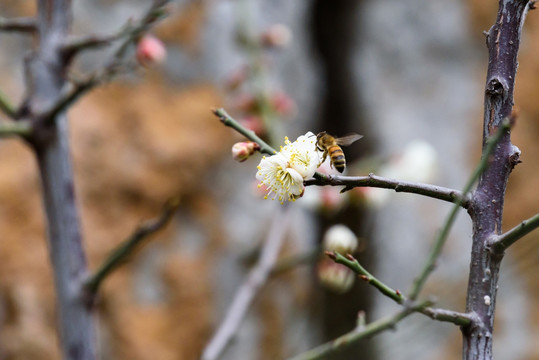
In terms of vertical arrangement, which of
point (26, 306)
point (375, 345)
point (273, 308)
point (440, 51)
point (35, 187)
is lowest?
point (26, 306)

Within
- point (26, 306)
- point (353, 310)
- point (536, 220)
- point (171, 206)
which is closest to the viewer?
point (536, 220)

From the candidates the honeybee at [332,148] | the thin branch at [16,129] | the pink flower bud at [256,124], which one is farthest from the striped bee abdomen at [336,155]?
the pink flower bud at [256,124]

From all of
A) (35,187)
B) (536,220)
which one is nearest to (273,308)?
(35,187)

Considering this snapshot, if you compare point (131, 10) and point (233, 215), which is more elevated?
point (131, 10)

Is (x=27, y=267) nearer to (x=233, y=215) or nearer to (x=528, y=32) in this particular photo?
(x=233, y=215)

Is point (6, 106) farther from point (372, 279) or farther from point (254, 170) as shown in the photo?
point (254, 170)

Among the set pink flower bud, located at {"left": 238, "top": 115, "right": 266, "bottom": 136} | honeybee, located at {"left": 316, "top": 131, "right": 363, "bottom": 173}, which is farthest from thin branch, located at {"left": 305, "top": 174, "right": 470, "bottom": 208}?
pink flower bud, located at {"left": 238, "top": 115, "right": 266, "bottom": 136}

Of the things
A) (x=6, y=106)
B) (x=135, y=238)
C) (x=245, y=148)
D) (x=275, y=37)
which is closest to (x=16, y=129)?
(x=6, y=106)
